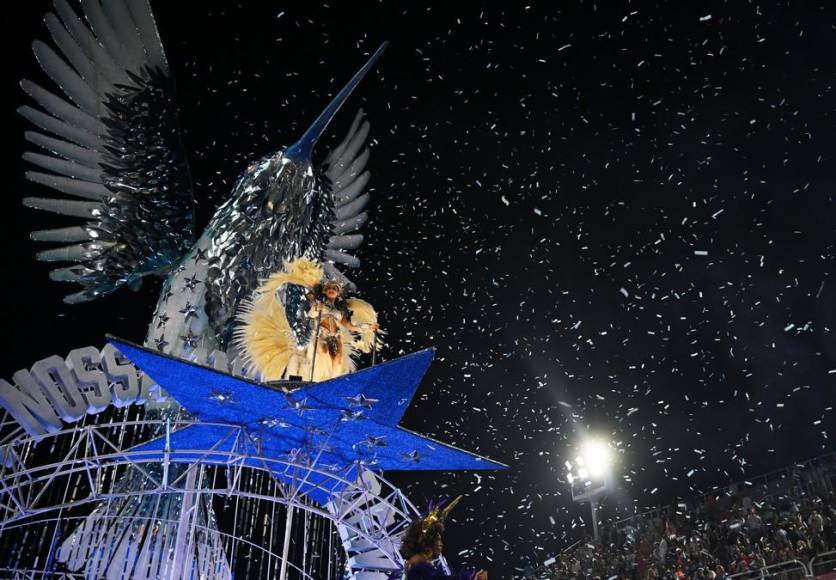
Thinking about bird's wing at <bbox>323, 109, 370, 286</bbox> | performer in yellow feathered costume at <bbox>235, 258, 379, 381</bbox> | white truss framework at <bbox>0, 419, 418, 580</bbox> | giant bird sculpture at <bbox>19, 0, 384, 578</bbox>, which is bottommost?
white truss framework at <bbox>0, 419, 418, 580</bbox>

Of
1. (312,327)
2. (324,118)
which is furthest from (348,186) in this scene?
(312,327)

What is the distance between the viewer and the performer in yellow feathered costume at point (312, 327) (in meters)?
7.45

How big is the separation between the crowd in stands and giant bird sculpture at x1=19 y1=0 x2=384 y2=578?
9.05 meters

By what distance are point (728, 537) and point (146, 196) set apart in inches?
500

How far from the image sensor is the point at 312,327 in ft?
25.6

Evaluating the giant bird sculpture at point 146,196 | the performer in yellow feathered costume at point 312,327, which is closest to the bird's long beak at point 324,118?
the giant bird sculpture at point 146,196

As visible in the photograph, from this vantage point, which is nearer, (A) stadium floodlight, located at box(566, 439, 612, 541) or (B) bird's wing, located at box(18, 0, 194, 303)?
(B) bird's wing, located at box(18, 0, 194, 303)

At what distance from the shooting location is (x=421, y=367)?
668cm

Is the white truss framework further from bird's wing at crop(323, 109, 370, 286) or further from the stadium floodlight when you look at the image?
the stadium floodlight

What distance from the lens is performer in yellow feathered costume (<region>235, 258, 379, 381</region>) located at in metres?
7.45

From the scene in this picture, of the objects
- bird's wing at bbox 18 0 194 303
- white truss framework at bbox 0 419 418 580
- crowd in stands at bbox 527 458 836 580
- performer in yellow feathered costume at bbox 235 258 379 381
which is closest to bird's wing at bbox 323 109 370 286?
bird's wing at bbox 18 0 194 303

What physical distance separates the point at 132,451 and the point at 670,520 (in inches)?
509

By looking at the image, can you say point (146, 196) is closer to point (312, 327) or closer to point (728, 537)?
point (312, 327)

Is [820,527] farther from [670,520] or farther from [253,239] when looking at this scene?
[253,239]
